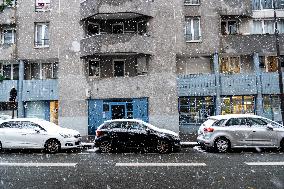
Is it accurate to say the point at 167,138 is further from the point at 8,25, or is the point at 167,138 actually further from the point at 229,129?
the point at 8,25

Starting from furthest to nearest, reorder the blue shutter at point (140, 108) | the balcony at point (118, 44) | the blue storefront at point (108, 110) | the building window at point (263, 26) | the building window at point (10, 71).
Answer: the building window at point (10, 71), the building window at point (263, 26), the blue storefront at point (108, 110), the blue shutter at point (140, 108), the balcony at point (118, 44)

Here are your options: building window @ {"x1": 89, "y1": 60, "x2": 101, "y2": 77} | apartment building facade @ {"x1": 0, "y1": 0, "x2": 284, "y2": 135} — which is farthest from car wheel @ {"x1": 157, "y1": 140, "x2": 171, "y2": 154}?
building window @ {"x1": 89, "y1": 60, "x2": 101, "y2": 77}

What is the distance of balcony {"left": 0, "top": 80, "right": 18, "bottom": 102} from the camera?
76.7 ft

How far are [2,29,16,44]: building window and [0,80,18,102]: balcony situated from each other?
3.50m

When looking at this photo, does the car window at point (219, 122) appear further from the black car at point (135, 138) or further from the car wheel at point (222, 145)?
the black car at point (135, 138)

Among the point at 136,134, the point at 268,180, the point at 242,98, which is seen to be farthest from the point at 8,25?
the point at 268,180

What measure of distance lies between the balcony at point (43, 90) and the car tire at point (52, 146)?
10.1m

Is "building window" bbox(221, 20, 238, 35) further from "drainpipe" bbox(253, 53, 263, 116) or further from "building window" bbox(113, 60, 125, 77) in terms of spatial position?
"building window" bbox(113, 60, 125, 77)

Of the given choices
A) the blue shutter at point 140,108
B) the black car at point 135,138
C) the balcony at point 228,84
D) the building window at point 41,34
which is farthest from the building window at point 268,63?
the building window at point 41,34

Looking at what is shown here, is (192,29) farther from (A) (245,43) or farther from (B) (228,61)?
(A) (245,43)

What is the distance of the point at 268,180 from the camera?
754 cm

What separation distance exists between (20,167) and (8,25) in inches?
714

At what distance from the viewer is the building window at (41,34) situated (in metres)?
24.1

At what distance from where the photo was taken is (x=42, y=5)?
24.3m
